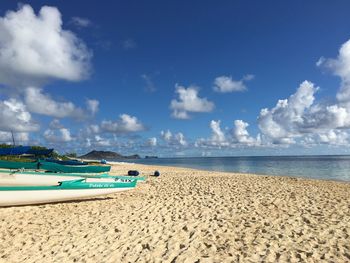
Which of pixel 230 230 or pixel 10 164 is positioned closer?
pixel 230 230

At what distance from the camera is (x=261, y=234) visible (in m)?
8.03

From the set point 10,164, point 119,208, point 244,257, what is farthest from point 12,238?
point 10,164

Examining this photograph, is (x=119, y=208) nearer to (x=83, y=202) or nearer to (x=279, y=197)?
(x=83, y=202)

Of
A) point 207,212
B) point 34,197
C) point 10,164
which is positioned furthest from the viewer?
point 10,164

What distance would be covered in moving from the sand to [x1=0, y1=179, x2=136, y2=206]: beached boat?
32 cm

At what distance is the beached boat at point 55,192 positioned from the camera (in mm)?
11117

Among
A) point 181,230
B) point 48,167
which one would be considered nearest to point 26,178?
point 48,167

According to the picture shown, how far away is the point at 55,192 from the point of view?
11984mm

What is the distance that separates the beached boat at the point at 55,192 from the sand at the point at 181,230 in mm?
320

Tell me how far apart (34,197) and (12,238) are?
3.44 meters

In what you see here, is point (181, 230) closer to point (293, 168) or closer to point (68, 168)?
point (68, 168)

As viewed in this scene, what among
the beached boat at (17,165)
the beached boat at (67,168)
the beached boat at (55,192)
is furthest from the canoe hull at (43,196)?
the beached boat at (17,165)

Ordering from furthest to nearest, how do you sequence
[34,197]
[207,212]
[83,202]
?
1. [83,202]
2. [34,197]
3. [207,212]

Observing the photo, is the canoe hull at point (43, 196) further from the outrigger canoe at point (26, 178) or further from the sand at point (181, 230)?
the outrigger canoe at point (26, 178)
